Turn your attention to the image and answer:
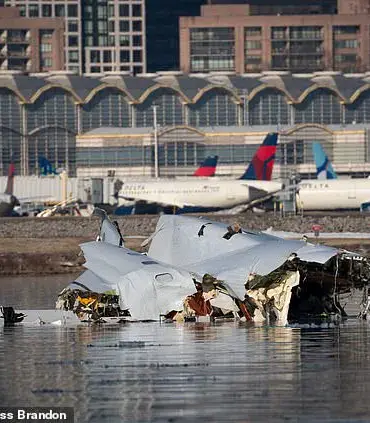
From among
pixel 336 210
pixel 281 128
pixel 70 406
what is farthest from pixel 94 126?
pixel 70 406

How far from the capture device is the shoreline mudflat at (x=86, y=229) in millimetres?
81500

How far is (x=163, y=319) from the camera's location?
4441 centimetres

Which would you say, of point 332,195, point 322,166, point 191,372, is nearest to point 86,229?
point 332,195

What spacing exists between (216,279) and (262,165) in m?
110

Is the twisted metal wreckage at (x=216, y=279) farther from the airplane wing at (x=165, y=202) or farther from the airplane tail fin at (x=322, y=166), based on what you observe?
the airplane tail fin at (x=322, y=166)

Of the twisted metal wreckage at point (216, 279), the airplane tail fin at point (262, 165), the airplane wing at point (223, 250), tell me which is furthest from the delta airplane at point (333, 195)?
the twisted metal wreckage at point (216, 279)

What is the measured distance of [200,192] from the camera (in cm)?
14225

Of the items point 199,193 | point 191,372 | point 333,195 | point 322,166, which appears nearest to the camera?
point 191,372

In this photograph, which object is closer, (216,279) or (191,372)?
(191,372)

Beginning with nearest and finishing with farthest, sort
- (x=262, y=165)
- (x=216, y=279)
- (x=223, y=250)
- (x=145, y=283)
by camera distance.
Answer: (x=216, y=279) < (x=145, y=283) < (x=223, y=250) < (x=262, y=165)

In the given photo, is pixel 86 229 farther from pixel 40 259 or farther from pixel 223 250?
pixel 223 250

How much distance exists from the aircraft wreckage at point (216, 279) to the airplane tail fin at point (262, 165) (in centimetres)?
10472

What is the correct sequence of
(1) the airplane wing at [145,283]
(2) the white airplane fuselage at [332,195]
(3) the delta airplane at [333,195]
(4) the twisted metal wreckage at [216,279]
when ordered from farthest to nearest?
(2) the white airplane fuselage at [332,195] → (3) the delta airplane at [333,195] → (1) the airplane wing at [145,283] → (4) the twisted metal wreckage at [216,279]

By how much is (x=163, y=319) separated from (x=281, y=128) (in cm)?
14269
